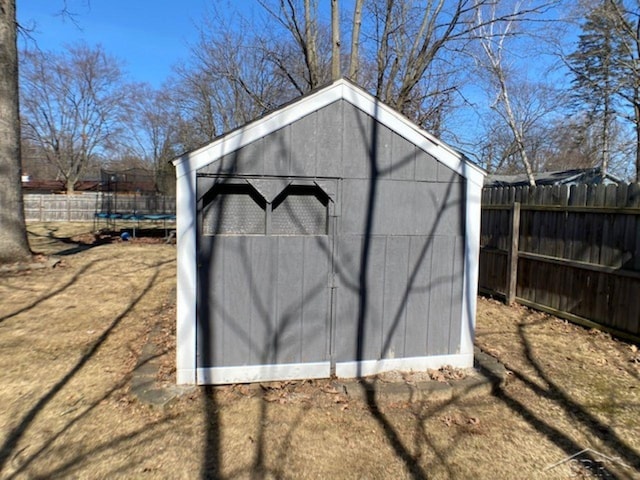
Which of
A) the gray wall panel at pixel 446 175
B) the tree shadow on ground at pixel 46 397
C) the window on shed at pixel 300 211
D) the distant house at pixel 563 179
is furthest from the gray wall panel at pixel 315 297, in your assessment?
the distant house at pixel 563 179

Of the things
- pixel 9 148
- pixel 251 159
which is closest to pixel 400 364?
pixel 251 159

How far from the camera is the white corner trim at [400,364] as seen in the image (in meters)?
4.10

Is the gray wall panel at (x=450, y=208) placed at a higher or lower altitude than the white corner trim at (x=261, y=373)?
higher

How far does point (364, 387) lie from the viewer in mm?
3885

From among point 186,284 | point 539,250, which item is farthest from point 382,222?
point 539,250

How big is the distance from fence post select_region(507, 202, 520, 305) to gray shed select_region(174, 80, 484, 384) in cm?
353

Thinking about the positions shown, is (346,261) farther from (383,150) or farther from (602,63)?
(602,63)

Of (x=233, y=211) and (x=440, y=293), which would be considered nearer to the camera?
(x=233, y=211)

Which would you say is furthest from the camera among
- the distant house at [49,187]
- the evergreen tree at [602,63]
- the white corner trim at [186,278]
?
the distant house at [49,187]

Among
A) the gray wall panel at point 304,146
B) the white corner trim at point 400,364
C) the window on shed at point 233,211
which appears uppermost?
the gray wall panel at point 304,146

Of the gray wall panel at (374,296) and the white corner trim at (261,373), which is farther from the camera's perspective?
the gray wall panel at (374,296)

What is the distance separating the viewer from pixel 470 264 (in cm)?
435

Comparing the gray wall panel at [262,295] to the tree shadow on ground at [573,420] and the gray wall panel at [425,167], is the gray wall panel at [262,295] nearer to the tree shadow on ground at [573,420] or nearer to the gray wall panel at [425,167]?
the gray wall panel at [425,167]

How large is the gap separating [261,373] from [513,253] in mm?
5383
